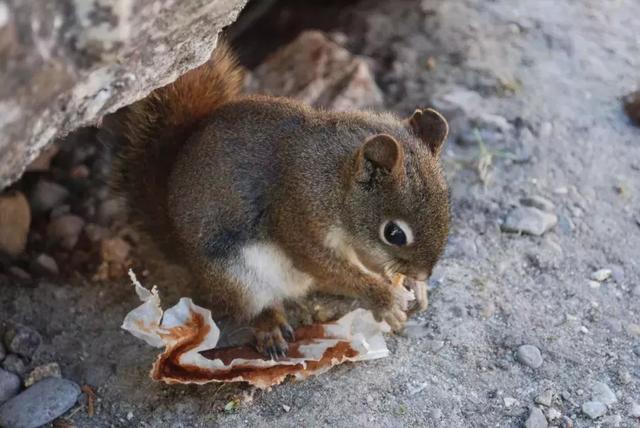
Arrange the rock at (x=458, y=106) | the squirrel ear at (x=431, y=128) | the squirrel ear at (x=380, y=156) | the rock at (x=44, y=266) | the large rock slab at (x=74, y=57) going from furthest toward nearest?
the rock at (x=458, y=106)
the rock at (x=44, y=266)
the squirrel ear at (x=431, y=128)
the squirrel ear at (x=380, y=156)
the large rock slab at (x=74, y=57)

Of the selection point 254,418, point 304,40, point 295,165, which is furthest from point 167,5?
point 304,40

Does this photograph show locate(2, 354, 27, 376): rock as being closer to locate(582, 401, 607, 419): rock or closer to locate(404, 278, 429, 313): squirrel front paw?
locate(404, 278, 429, 313): squirrel front paw

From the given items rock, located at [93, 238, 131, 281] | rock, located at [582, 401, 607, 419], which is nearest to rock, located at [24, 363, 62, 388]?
rock, located at [93, 238, 131, 281]

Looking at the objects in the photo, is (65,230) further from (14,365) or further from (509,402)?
(509,402)

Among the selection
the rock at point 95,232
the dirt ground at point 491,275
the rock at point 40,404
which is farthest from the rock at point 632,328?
the rock at point 95,232

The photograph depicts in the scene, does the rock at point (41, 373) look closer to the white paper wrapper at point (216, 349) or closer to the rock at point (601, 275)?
the white paper wrapper at point (216, 349)

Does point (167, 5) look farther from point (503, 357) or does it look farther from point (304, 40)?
point (304, 40)

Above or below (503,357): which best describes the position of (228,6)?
above
